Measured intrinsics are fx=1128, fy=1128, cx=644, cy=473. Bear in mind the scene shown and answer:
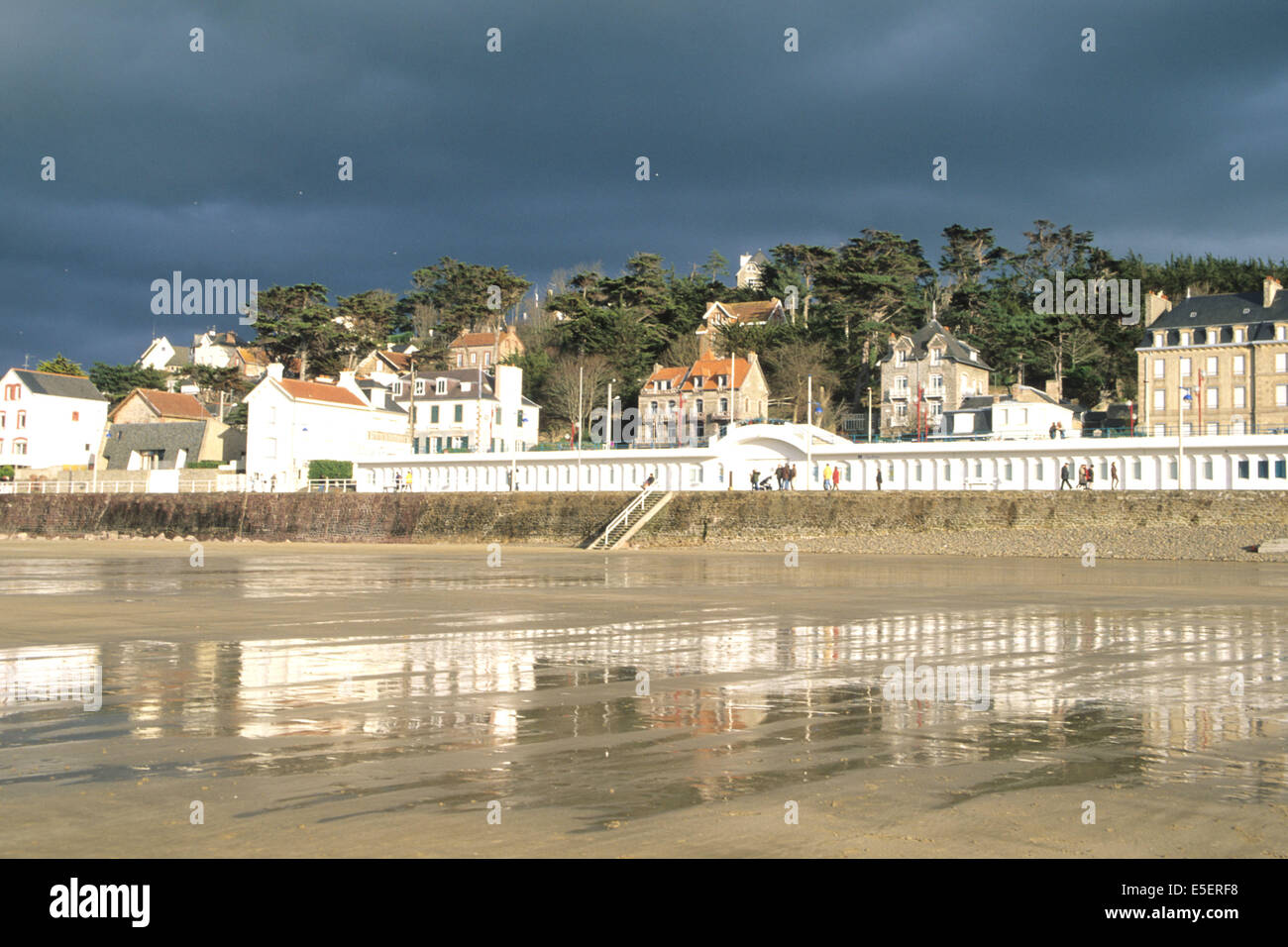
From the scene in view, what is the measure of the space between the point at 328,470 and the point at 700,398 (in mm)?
29755

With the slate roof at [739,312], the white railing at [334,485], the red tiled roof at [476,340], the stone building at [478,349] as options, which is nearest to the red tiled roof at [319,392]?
the white railing at [334,485]

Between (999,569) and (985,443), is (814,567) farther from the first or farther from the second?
(985,443)

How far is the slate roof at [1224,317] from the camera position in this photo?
76000 millimetres

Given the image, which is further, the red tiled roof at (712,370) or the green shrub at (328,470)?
the red tiled roof at (712,370)

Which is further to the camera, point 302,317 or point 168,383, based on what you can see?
point 168,383

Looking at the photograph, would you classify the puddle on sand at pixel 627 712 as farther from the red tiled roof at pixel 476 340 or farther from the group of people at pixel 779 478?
the red tiled roof at pixel 476 340

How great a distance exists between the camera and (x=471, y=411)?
286 feet

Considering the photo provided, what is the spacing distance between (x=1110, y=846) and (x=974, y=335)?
100 m

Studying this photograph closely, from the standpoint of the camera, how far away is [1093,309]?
308 feet

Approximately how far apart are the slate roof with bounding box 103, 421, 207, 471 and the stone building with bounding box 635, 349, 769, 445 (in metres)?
36.0

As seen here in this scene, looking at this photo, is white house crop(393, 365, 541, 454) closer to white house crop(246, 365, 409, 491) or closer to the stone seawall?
white house crop(246, 365, 409, 491)

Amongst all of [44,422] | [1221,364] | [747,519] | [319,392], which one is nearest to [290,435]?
[319,392]

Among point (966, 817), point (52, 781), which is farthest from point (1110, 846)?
point (52, 781)

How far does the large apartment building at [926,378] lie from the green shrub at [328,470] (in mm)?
40247
